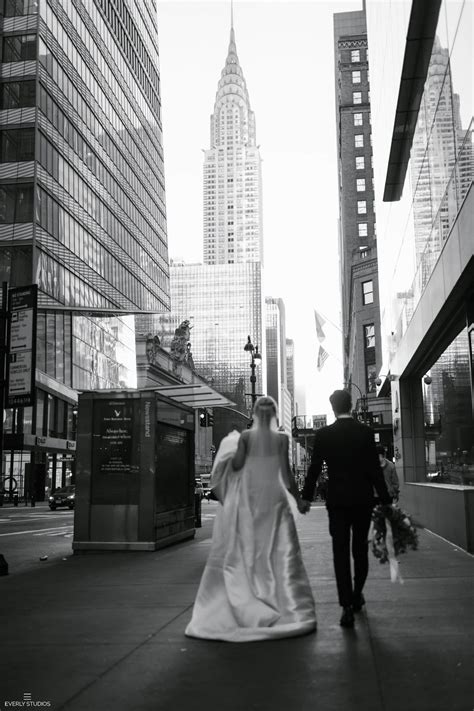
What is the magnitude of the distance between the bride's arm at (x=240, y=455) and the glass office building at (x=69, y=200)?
26627 mm

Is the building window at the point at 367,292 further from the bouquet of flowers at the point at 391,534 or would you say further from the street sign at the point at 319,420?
the bouquet of flowers at the point at 391,534

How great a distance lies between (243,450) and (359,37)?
339 ft

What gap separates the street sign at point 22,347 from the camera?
11742 millimetres

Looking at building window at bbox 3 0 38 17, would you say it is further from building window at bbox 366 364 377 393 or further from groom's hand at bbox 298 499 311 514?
groom's hand at bbox 298 499 311 514

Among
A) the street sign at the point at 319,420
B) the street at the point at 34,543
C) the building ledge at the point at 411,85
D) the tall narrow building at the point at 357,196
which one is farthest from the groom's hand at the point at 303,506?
the street sign at the point at 319,420

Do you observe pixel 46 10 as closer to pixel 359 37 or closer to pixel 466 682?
pixel 466 682

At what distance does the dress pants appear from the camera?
5906 millimetres

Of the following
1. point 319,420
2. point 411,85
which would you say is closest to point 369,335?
point 319,420

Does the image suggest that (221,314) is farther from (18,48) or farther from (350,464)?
(350,464)

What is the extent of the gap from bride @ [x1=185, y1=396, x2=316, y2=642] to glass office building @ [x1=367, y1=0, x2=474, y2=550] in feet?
19.2

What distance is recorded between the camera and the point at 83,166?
5559cm

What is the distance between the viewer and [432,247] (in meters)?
15.8

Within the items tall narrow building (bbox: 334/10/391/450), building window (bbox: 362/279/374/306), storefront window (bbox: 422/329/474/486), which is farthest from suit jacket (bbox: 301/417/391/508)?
building window (bbox: 362/279/374/306)

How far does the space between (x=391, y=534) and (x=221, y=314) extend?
174 meters
